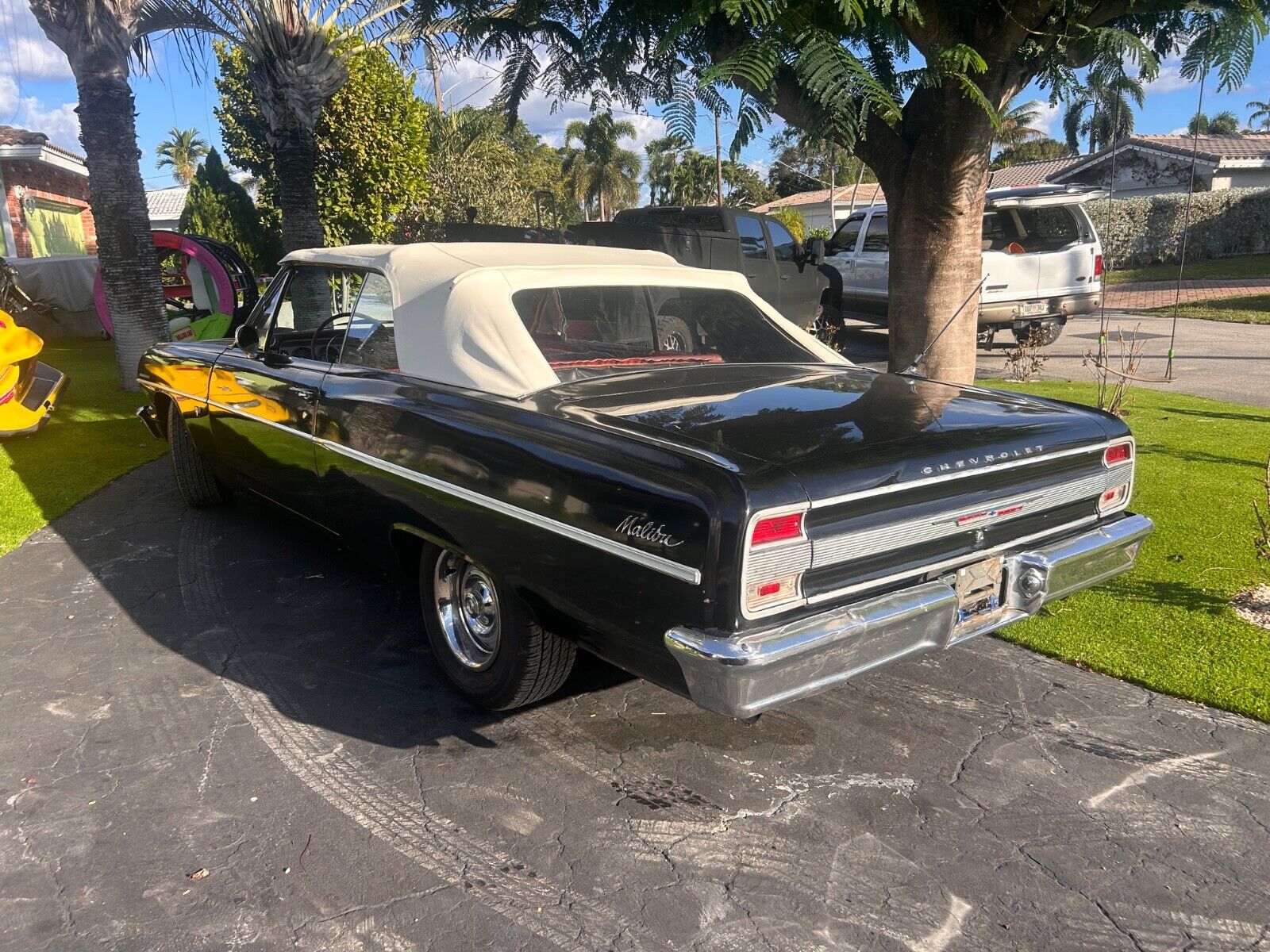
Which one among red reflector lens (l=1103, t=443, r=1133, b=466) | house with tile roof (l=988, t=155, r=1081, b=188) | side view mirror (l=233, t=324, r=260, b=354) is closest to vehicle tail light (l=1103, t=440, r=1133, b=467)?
red reflector lens (l=1103, t=443, r=1133, b=466)

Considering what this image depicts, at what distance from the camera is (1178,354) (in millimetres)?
12430

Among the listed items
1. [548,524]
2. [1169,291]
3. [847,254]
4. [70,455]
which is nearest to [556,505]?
[548,524]

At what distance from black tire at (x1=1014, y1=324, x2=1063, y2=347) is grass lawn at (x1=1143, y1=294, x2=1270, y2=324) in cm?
504

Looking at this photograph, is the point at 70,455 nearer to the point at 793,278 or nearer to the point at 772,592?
the point at 772,592

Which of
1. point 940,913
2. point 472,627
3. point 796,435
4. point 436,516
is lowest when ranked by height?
point 940,913

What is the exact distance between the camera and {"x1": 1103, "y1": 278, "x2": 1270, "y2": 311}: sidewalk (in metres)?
19.1

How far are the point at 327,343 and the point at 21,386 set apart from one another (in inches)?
193

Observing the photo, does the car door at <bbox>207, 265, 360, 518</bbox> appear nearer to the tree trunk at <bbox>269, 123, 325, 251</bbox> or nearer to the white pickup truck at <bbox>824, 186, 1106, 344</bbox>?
the tree trunk at <bbox>269, 123, 325, 251</bbox>

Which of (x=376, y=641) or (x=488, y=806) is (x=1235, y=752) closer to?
(x=488, y=806)

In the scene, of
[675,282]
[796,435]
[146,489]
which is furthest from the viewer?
[146,489]

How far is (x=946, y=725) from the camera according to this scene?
3.55 m

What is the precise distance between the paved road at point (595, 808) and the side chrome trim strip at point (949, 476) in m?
0.99

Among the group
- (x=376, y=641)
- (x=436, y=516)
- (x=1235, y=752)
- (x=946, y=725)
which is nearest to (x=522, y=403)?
(x=436, y=516)

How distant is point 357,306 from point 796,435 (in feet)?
7.25
